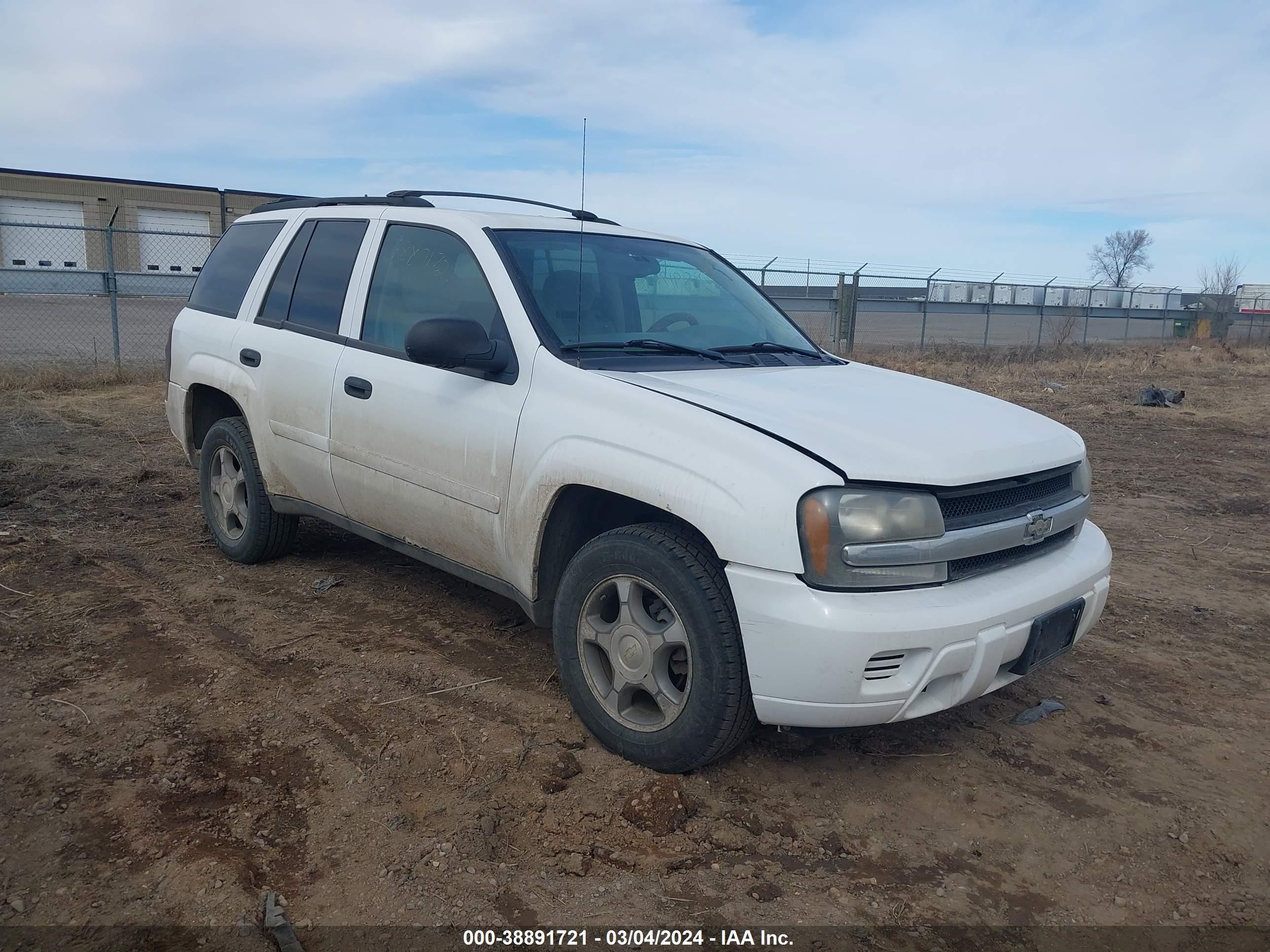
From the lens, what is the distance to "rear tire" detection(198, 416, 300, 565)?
4.91 m

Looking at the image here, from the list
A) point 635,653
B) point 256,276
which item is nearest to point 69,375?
point 256,276

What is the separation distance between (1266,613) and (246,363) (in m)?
5.25

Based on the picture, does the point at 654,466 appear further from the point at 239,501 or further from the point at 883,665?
the point at 239,501

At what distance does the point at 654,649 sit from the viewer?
3.04m

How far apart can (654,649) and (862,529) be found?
2.53ft

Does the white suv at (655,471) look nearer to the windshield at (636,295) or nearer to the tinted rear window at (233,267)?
the windshield at (636,295)

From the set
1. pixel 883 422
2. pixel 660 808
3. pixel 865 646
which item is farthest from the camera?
pixel 883 422

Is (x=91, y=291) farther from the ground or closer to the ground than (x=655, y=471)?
farther from the ground

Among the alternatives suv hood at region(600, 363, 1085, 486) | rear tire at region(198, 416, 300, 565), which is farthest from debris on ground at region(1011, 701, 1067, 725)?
rear tire at region(198, 416, 300, 565)

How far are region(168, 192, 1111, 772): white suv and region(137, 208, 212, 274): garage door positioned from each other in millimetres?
24435

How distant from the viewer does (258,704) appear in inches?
140

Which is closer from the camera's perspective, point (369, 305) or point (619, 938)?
point (619, 938)

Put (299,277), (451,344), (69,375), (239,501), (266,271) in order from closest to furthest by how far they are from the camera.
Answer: (451,344)
(299,277)
(266,271)
(239,501)
(69,375)

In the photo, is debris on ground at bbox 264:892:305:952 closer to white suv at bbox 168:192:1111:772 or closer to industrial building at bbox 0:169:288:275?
white suv at bbox 168:192:1111:772
